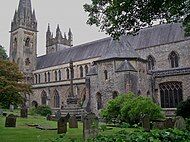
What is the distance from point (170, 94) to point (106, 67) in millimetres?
8222

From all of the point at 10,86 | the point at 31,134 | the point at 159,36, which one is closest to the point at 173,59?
the point at 159,36

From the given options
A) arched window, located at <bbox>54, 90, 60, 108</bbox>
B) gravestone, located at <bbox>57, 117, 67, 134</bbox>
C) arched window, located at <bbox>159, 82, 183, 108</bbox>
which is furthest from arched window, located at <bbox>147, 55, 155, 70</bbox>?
gravestone, located at <bbox>57, 117, 67, 134</bbox>

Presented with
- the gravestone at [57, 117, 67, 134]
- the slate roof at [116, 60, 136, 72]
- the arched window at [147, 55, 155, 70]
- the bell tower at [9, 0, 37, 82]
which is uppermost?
the bell tower at [9, 0, 37, 82]

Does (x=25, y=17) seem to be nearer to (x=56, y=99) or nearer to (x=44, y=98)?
(x=44, y=98)

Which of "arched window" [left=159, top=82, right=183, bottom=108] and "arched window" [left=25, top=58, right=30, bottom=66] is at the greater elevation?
"arched window" [left=25, top=58, right=30, bottom=66]

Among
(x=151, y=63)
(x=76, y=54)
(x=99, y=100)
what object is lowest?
(x=99, y=100)

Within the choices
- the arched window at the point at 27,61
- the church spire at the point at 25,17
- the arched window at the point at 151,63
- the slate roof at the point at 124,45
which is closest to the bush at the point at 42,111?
the slate roof at the point at 124,45

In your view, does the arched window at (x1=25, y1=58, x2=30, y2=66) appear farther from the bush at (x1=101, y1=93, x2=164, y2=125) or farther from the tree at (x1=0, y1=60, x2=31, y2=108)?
the bush at (x1=101, y1=93, x2=164, y2=125)

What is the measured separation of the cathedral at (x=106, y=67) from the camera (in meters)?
29.5

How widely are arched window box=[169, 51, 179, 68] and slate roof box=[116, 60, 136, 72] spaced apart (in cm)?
997

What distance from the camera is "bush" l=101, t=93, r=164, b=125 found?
20.8 m

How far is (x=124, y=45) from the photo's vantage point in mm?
31422

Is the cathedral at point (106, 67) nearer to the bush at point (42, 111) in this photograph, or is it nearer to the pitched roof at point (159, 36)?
the pitched roof at point (159, 36)

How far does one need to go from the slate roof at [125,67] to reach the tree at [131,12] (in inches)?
593
